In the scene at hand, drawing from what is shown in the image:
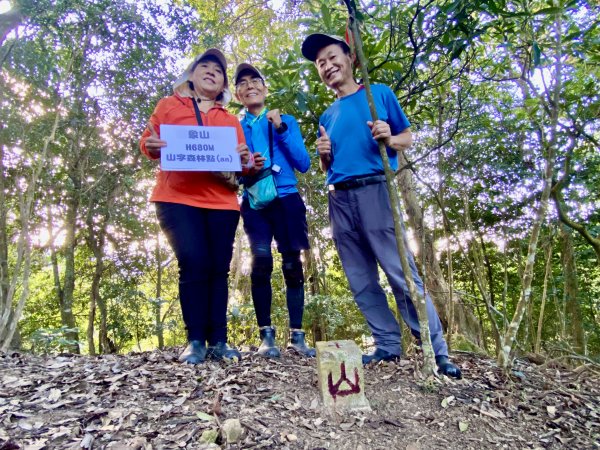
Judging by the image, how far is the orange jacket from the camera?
2.69 meters

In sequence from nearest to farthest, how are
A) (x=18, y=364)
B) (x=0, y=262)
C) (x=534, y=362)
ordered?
(x=18, y=364) < (x=534, y=362) < (x=0, y=262)

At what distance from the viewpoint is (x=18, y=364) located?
3008 millimetres

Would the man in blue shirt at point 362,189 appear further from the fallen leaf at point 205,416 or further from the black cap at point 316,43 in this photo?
the fallen leaf at point 205,416

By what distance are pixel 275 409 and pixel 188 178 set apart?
5.19ft

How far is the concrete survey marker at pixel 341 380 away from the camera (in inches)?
80.1

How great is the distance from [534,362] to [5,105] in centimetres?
913

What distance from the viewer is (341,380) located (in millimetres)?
2049

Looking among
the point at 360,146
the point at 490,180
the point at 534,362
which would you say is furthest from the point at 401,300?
the point at 490,180

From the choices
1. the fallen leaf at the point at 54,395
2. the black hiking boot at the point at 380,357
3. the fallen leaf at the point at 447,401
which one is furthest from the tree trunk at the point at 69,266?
the fallen leaf at the point at 447,401

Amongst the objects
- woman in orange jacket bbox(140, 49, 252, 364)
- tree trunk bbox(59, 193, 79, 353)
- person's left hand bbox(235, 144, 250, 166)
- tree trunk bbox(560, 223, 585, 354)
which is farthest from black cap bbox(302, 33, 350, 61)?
tree trunk bbox(59, 193, 79, 353)

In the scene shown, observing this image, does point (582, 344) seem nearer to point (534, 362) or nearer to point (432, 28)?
point (534, 362)

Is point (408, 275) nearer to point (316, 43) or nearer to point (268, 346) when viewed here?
point (268, 346)

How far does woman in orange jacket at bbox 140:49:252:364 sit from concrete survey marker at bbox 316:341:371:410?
94 cm

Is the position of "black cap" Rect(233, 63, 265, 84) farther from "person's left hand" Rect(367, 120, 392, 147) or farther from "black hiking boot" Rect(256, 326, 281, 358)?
"black hiking boot" Rect(256, 326, 281, 358)
